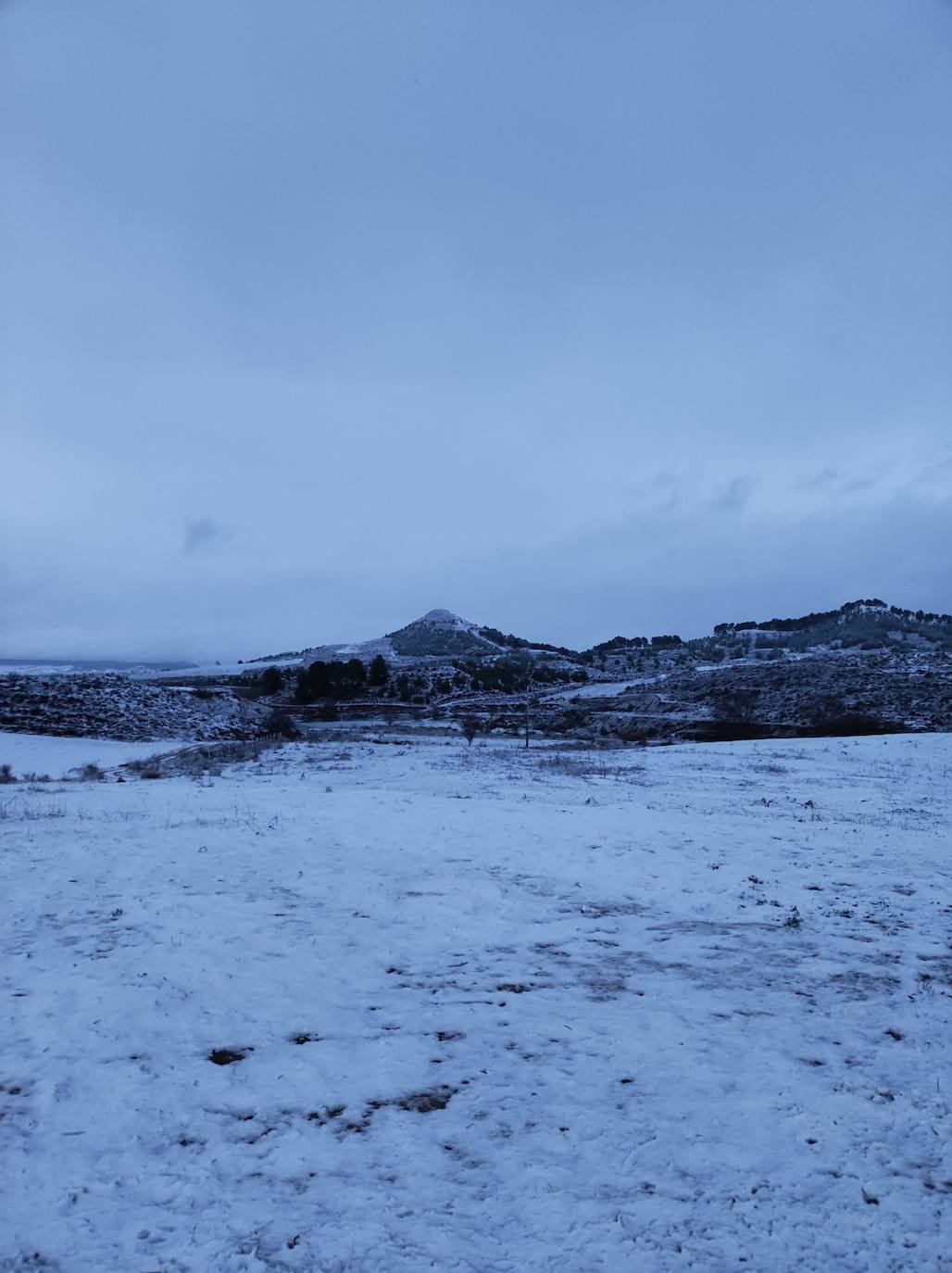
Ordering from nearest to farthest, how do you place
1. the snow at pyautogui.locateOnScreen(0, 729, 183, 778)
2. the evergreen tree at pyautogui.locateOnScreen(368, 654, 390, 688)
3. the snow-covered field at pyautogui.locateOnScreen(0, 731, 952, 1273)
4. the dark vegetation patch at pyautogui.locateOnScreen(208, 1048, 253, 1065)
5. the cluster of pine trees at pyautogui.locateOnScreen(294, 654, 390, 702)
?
the snow-covered field at pyautogui.locateOnScreen(0, 731, 952, 1273) < the dark vegetation patch at pyautogui.locateOnScreen(208, 1048, 253, 1065) < the snow at pyautogui.locateOnScreen(0, 729, 183, 778) < the cluster of pine trees at pyautogui.locateOnScreen(294, 654, 390, 702) < the evergreen tree at pyautogui.locateOnScreen(368, 654, 390, 688)

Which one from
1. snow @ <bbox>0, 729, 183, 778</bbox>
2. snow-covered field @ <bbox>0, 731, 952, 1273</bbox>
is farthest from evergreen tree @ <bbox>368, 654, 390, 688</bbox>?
snow-covered field @ <bbox>0, 731, 952, 1273</bbox>

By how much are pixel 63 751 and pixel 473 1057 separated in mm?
37899

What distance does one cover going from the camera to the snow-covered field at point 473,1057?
385cm

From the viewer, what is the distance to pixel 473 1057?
568cm

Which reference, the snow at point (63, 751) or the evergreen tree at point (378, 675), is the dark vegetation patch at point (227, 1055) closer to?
the snow at point (63, 751)

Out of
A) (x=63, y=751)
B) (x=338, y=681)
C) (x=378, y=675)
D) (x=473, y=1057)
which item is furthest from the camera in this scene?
(x=378, y=675)

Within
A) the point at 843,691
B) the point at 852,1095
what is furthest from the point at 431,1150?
the point at 843,691

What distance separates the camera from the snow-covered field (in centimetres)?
385

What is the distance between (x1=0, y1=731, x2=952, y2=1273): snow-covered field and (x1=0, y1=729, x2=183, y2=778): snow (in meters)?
21.9

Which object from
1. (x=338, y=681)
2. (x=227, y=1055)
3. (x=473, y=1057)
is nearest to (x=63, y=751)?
(x=227, y=1055)

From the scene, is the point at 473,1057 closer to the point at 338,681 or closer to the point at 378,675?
the point at 338,681

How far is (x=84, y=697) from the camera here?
155 ft

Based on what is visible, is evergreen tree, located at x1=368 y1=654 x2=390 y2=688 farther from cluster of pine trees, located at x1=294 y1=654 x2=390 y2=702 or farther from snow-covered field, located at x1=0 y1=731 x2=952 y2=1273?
snow-covered field, located at x1=0 y1=731 x2=952 y2=1273

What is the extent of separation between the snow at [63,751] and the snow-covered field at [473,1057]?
2194 cm
